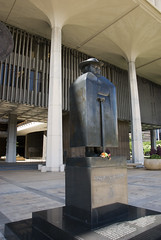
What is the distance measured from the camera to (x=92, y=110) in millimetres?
3131

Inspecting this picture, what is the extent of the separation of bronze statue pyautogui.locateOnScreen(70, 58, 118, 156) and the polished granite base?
1.07 m

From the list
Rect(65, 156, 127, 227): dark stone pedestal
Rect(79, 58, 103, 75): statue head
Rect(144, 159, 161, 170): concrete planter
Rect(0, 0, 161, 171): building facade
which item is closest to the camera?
Rect(65, 156, 127, 227): dark stone pedestal

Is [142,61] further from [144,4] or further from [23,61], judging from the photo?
[23,61]

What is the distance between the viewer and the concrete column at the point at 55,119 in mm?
13539

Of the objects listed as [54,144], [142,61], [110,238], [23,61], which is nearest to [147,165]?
[54,144]

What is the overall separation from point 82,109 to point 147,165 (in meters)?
12.6

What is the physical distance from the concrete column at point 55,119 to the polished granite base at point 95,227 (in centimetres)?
1074

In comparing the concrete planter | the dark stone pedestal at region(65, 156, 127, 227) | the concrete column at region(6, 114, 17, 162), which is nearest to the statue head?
the dark stone pedestal at region(65, 156, 127, 227)

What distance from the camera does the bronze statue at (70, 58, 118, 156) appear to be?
3.07m

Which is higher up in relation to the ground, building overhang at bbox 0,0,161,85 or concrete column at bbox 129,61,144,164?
building overhang at bbox 0,0,161,85

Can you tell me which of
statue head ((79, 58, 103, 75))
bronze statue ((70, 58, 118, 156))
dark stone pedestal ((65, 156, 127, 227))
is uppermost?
statue head ((79, 58, 103, 75))

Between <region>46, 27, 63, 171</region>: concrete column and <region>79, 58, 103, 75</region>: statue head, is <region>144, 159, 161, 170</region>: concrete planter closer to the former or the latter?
<region>46, 27, 63, 171</region>: concrete column

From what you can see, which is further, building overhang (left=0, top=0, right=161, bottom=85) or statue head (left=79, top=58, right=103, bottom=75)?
building overhang (left=0, top=0, right=161, bottom=85)

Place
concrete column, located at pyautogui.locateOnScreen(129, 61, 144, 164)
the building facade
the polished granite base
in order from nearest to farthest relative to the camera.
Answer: the polished granite base < the building facade < concrete column, located at pyautogui.locateOnScreen(129, 61, 144, 164)
